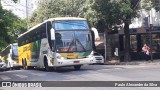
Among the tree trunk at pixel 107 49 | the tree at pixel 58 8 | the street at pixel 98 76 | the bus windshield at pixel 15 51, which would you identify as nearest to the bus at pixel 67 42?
the street at pixel 98 76

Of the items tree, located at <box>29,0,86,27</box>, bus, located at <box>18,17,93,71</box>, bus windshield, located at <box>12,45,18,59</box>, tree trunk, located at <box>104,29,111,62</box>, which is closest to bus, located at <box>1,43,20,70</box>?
bus windshield, located at <box>12,45,18,59</box>

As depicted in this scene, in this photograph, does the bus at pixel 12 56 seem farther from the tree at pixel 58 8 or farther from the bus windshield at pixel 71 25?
the bus windshield at pixel 71 25

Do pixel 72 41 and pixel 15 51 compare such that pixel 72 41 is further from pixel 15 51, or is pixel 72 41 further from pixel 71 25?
pixel 15 51

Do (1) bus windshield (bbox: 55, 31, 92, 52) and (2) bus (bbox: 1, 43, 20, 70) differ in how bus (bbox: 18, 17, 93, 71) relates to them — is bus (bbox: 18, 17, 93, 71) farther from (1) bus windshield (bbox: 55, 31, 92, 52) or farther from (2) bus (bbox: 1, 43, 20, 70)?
(2) bus (bbox: 1, 43, 20, 70)

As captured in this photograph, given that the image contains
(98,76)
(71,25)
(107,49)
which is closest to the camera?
(98,76)

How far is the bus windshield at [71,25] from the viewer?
941 inches

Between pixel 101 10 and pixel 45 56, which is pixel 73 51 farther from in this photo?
pixel 101 10

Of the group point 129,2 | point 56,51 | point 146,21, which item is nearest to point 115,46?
point 146,21

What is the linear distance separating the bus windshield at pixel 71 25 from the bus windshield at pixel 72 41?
1.10 feet

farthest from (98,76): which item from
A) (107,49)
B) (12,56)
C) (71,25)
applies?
(12,56)

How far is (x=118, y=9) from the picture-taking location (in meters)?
34.6

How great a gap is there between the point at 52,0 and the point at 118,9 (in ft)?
50.0

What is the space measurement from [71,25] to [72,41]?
1.14 metres

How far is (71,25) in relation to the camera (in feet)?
79.2
